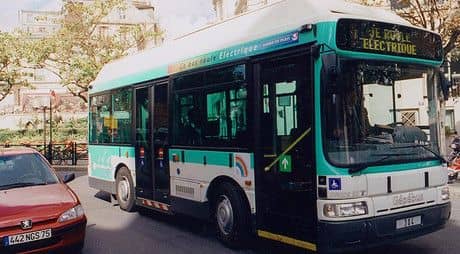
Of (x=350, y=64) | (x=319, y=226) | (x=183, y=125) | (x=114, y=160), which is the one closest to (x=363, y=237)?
(x=319, y=226)

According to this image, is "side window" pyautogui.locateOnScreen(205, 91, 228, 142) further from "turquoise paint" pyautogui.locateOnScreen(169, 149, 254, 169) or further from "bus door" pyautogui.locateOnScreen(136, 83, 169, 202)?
→ "bus door" pyautogui.locateOnScreen(136, 83, 169, 202)

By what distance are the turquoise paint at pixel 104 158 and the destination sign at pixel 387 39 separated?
556 cm

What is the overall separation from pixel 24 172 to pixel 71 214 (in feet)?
5.20

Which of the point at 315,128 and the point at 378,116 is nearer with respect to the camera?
the point at 315,128

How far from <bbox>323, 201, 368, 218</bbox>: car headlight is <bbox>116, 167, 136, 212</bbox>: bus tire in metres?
5.53

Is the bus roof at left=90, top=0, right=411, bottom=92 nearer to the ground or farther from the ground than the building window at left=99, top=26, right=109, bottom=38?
nearer to the ground

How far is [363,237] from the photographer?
5.40 meters

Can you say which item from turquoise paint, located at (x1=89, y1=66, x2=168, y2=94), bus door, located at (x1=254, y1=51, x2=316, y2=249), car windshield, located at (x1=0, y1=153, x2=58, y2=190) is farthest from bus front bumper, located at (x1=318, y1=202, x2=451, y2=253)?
turquoise paint, located at (x1=89, y1=66, x2=168, y2=94)

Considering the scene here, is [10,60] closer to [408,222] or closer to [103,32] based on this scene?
[103,32]

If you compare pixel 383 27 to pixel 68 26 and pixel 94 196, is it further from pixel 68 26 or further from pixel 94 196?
pixel 68 26

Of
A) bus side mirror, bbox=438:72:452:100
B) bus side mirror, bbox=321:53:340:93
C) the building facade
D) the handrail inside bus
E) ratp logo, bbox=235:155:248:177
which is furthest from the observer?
the building facade

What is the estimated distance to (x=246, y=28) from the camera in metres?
7.07

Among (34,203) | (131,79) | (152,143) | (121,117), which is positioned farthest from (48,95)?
(34,203)

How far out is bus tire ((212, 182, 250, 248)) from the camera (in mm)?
6707
